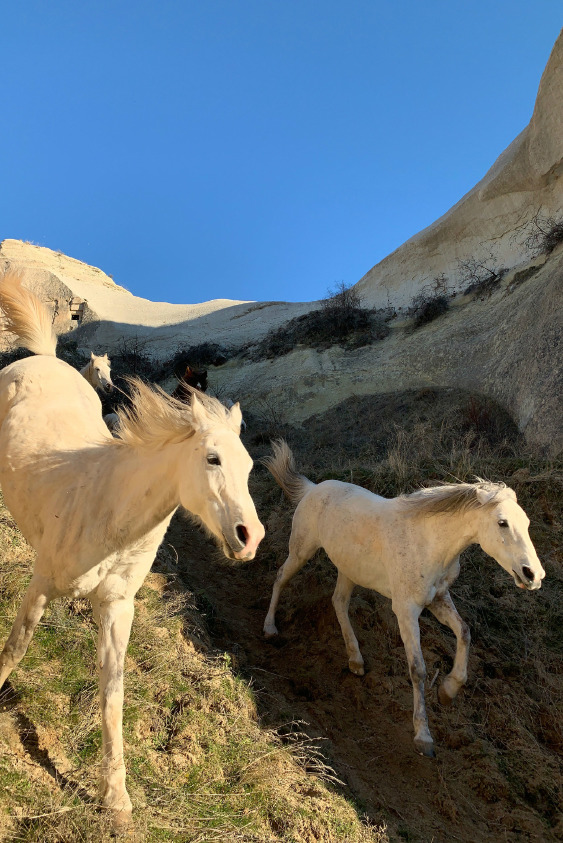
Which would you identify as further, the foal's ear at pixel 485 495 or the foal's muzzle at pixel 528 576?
the foal's ear at pixel 485 495

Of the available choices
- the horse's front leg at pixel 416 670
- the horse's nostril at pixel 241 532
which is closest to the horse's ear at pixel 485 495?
the horse's front leg at pixel 416 670

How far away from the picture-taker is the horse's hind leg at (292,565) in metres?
6.07

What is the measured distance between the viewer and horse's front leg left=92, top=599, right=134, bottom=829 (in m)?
2.84

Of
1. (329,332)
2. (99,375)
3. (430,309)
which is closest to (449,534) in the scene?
(99,375)

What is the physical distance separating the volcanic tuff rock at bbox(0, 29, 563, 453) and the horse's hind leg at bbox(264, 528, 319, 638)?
16.2ft

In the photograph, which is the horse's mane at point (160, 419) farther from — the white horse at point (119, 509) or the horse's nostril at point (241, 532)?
the horse's nostril at point (241, 532)

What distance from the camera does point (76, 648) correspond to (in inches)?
159

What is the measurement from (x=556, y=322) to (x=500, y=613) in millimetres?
6766

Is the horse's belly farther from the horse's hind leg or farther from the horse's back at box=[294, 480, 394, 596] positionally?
the horse's hind leg

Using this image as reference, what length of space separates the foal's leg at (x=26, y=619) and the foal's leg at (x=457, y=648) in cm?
316

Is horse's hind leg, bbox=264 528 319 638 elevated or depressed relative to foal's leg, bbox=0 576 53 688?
depressed

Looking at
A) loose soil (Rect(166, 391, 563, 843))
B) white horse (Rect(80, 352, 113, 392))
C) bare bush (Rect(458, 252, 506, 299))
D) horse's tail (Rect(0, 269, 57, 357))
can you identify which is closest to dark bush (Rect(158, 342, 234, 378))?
white horse (Rect(80, 352, 113, 392))

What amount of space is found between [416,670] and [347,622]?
1.17 meters

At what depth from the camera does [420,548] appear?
4.81m
